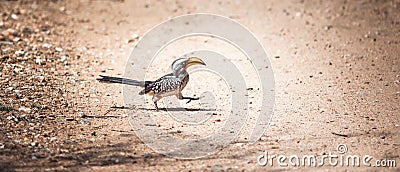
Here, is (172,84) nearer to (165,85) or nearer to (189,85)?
(165,85)

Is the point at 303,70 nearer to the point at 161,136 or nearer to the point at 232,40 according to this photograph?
the point at 232,40

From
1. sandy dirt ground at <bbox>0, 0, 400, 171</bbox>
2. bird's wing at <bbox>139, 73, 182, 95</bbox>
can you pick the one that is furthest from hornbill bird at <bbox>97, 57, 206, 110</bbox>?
sandy dirt ground at <bbox>0, 0, 400, 171</bbox>

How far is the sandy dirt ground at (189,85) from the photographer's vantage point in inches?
221

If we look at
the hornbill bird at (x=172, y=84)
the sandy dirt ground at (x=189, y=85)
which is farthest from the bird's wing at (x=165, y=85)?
the sandy dirt ground at (x=189, y=85)

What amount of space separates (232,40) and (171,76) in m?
3.14


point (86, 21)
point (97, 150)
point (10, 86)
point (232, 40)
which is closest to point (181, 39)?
point (232, 40)

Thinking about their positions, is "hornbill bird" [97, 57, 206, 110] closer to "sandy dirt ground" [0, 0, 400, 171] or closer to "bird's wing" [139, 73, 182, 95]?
"bird's wing" [139, 73, 182, 95]

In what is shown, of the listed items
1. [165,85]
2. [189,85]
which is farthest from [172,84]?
[189,85]

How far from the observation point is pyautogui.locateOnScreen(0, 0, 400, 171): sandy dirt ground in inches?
221

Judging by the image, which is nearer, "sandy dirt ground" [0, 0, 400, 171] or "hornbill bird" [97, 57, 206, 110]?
"sandy dirt ground" [0, 0, 400, 171]

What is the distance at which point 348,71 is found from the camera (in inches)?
318

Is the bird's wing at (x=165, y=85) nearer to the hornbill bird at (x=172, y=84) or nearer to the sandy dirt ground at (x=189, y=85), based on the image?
the hornbill bird at (x=172, y=84)

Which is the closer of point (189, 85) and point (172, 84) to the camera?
point (172, 84)

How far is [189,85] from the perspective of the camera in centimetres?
758
